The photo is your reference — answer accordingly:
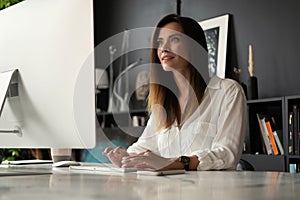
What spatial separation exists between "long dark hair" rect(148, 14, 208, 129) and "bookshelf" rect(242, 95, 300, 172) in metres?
1.20

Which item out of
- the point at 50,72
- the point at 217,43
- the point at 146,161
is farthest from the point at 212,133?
the point at 217,43

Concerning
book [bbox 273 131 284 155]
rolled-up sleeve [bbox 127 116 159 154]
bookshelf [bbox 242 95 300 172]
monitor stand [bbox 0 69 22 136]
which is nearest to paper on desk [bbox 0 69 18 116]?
monitor stand [bbox 0 69 22 136]

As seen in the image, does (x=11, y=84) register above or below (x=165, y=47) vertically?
below

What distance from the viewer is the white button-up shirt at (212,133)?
5.42 ft

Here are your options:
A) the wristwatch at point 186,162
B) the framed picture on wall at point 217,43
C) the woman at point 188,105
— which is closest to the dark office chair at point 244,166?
the framed picture on wall at point 217,43

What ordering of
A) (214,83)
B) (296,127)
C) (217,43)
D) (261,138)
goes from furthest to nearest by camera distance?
(217,43), (261,138), (296,127), (214,83)

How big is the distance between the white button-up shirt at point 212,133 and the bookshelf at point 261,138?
1279 millimetres

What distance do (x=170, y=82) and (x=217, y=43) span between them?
1.80 meters

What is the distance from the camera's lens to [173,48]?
2.01 meters

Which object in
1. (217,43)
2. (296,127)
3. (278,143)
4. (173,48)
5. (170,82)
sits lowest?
(278,143)

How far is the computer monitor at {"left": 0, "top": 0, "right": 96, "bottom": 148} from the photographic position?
4.11 feet

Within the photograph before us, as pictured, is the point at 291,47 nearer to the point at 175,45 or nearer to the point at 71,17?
the point at 175,45

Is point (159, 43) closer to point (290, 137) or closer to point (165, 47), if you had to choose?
point (165, 47)

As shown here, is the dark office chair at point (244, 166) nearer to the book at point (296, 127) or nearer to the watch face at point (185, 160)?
the book at point (296, 127)
